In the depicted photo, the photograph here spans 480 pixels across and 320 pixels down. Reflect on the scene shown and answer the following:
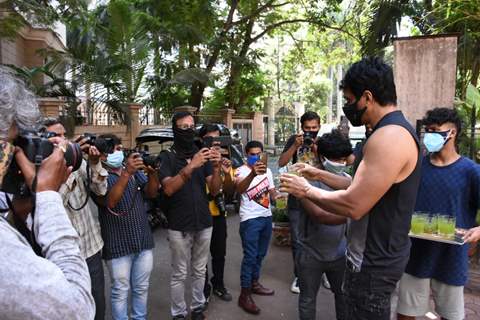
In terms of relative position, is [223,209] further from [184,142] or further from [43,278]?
[43,278]

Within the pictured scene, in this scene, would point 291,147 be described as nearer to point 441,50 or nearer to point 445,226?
point 445,226

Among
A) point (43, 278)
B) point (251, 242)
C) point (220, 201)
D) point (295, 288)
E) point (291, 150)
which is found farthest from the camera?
point (295, 288)

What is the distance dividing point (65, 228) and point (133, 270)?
1917mm

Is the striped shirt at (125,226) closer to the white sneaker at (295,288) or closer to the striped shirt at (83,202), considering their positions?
the striped shirt at (83,202)

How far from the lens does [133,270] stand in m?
2.94

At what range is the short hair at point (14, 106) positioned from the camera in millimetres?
1137

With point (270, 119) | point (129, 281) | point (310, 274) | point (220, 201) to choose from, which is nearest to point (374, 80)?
point (310, 274)

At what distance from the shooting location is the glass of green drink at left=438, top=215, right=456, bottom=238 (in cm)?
253

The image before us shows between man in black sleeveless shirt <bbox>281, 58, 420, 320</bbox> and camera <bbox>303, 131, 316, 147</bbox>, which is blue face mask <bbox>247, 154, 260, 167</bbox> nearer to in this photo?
camera <bbox>303, 131, 316, 147</bbox>

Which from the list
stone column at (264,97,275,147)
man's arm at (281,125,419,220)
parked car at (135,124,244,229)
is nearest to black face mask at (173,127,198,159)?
man's arm at (281,125,419,220)

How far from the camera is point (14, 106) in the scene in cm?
117

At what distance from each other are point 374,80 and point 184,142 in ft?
6.05

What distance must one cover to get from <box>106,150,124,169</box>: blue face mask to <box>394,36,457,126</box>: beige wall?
3.70m

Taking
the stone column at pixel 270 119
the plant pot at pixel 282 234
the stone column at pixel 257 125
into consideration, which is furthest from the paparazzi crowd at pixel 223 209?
the stone column at pixel 270 119
